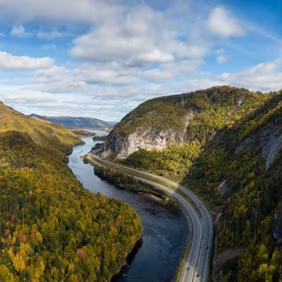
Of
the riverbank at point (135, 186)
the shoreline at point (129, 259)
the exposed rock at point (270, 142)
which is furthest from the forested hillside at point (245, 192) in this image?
the shoreline at point (129, 259)

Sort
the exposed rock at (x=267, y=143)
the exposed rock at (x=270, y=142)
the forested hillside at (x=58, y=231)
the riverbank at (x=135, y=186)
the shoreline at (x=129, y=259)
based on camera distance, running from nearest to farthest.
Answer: the forested hillside at (x=58, y=231), the shoreline at (x=129, y=259), the exposed rock at (x=270, y=142), the exposed rock at (x=267, y=143), the riverbank at (x=135, y=186)

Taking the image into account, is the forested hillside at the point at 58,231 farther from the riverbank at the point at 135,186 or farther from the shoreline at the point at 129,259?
the riverbank at the point at 135,186

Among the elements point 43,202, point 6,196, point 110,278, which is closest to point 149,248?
point 110,278

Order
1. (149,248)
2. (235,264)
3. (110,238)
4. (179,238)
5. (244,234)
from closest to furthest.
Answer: (235,264)
(244,234)
(110,238)
(149,248)
(179,238)

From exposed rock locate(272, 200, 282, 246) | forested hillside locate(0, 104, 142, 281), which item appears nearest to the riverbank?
forested hillside locate(0, 104, 142, 281)

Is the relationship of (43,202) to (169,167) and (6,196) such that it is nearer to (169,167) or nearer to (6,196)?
(6,196)

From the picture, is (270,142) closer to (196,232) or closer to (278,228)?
(196,232)
